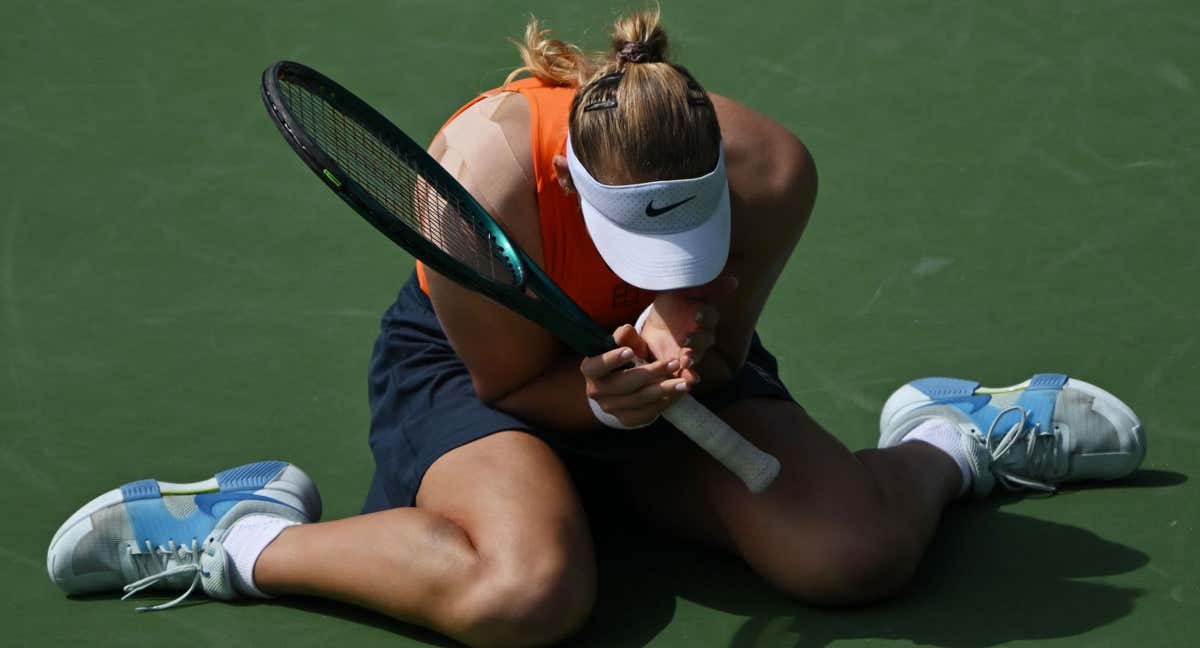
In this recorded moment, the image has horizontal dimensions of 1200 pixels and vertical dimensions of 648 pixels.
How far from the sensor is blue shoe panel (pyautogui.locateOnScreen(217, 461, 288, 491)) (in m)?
3.09

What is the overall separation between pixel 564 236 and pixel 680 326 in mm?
279

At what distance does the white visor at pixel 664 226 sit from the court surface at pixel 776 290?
24.5 inches

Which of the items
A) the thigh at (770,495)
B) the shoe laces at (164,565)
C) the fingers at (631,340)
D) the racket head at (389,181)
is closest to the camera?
the racket head at (389,181)

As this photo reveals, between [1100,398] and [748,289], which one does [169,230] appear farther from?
[1100,398]

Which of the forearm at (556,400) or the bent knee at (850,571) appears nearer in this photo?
the bent knee at (850,571)

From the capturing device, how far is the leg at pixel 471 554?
8.87 ft

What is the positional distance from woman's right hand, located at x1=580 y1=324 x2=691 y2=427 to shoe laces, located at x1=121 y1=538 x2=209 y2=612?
0.80 meters

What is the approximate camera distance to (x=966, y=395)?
10.7 feet

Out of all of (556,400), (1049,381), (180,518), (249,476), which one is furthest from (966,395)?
(180,518)

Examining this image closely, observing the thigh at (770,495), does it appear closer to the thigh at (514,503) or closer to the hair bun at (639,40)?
the thigh at (514,503)

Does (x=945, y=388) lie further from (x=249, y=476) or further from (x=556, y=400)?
(x=249, y=476)

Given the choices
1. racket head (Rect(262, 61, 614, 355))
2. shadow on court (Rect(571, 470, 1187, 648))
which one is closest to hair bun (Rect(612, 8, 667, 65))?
racket head (Rect(262, 61, 614, 355))

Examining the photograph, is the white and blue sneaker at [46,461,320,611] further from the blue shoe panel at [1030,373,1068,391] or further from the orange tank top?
the blue shoe panel at [1030,373,1068,391]

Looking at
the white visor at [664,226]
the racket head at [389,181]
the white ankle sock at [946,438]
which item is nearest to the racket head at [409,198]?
the racket head at [389,181]
